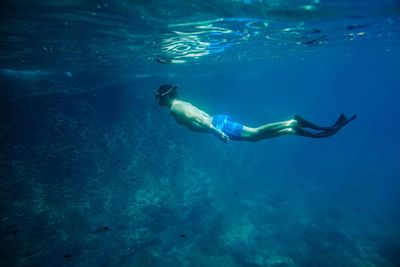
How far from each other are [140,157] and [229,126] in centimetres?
1401

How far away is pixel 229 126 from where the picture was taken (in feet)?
21.1

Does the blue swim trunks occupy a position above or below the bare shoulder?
below

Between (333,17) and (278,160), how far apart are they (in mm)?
27605

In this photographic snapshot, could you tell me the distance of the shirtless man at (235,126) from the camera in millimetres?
5617

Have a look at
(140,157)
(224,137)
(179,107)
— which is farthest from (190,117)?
(140,157)

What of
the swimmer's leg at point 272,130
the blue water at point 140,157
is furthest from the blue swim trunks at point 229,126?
the blue water at point 140,157

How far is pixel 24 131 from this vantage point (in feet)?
47.7

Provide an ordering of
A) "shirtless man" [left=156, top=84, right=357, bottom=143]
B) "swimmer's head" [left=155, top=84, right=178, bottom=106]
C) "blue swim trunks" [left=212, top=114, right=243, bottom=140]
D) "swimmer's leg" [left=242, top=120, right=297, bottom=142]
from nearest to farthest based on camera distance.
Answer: "shirtless man" [left=156, top=84, right=357, bottom=143]
"swimmer's leg" [left=242, top=120, right=297, bottom=142]
"blue swim trunks" [left=212, top=114, right=243, bottom=140]
"swimmer's head" [left=155, top=84, right=178, bottom=106]

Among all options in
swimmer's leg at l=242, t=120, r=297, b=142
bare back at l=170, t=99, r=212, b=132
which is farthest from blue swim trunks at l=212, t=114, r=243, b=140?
bare back at l=170, t=99, r=212, b=132

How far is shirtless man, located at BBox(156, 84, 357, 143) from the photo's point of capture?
18.4 ft

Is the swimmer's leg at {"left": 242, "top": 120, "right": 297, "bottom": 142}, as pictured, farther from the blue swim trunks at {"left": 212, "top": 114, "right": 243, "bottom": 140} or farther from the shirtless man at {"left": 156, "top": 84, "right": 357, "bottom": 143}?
the blue swim trunks at {"left": 212, "top": 114, "right": 243, "bottom": 140}

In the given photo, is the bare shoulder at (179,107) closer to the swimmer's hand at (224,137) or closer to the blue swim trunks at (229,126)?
the blue swim trunks at (229,126)

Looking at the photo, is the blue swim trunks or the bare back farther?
the blue swim trunks

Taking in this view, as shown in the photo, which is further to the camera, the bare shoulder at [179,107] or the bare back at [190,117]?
the bare shoulder at [179,107]
